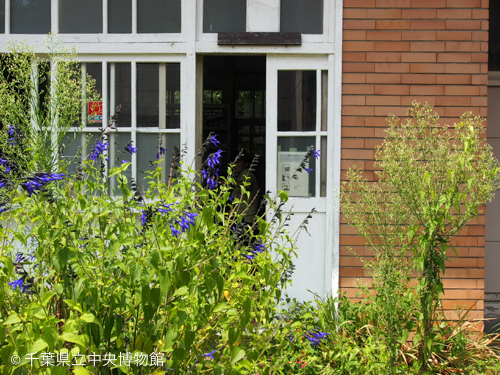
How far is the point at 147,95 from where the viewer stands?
454 cm

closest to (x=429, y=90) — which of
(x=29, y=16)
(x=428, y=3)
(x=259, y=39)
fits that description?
(x=428, y=3)

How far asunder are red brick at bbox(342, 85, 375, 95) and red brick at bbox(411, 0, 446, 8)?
80 cm

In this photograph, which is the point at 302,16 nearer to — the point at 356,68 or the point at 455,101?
the point at 356,68

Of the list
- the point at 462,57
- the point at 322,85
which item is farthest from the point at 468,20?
the point at 322,85

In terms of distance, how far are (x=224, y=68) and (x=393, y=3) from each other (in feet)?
18.3

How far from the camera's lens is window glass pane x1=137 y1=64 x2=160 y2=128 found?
4527 millimetres

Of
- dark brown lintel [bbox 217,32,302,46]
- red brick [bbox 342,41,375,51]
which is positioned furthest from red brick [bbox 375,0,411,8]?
dark brown lintel [bbox 217,32,302,46]

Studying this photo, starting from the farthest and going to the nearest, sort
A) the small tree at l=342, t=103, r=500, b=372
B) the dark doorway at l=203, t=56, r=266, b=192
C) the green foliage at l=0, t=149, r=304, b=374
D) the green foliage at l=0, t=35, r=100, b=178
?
the dark doorway at l=203, t=56, r=266, b=192
the green foliage at l=0, t=35, r=100, b=178
the small tree at l=342, t=103, r=500, b=372
the green foliage at l=0, t=149, r=304, b=374

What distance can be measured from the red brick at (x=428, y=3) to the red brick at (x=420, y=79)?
592 mm

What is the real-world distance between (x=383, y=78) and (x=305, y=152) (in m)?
0.92

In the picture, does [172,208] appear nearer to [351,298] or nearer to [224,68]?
[351,298]

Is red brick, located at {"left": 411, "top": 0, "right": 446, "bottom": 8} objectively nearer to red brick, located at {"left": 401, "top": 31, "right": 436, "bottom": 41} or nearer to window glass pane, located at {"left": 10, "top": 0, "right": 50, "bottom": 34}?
red brick, located at {"left": 401, "top": 31, "right": 436, "bottom": 41}

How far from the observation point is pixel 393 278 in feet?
10.8

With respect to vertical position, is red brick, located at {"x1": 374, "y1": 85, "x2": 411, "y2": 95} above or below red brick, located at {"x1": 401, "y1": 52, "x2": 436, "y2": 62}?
below
